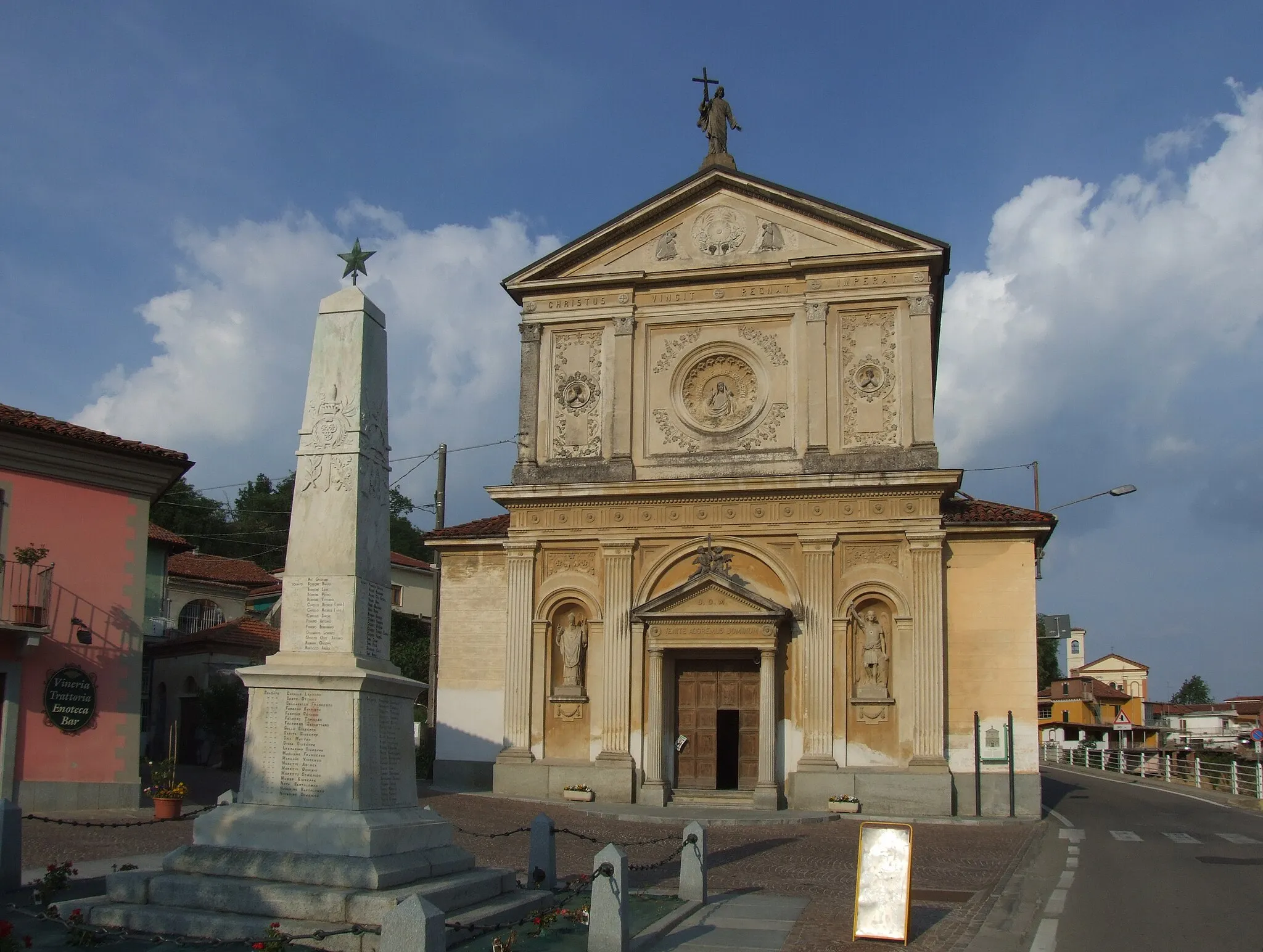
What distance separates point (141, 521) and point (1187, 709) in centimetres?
9818

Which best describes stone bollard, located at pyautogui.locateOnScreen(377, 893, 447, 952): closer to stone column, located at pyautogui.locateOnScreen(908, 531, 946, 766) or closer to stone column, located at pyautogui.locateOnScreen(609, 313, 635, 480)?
stone column, located at pyautogui.locateOnScreen(908, 531, 946, 766)

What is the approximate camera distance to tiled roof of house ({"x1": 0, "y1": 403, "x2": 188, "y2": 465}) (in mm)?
20172

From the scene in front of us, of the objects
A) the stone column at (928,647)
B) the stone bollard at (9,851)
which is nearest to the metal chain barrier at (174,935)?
the stone bollard at (9,851)

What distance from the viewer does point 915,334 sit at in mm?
25984

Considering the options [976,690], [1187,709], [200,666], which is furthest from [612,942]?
[1187,709]

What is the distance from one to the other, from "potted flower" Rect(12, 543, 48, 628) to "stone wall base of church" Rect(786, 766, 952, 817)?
48.1 feet

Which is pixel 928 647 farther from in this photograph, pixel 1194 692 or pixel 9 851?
pixel 1194 692

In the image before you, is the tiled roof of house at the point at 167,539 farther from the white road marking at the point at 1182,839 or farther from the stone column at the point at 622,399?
the white road marking at the point at 1182,839

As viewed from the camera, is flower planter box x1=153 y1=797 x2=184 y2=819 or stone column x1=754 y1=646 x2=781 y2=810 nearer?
flower planter box x1=153 y1=797 x2=184 y2=819

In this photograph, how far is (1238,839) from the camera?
21234mm

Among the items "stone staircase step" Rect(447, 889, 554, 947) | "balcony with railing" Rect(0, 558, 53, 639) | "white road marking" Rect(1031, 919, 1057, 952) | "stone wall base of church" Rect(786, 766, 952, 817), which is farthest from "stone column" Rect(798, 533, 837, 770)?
"balcony with railing" Rect(0, 558, 53, 639)

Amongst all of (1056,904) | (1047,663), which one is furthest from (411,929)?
(1047,663)

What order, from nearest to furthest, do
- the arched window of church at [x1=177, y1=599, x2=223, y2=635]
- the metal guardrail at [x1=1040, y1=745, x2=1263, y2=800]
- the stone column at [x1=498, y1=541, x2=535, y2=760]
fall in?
1. the stone column at [x1=498, y1=541, x2=535, y2=760]
2. the metal guardrail at [x1=1040, y1=745, x2=1263, y2=800]
3. the arched window of church at [x1=177, y1=599, x2=223, y2=635]

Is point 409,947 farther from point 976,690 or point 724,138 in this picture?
point 724,138
